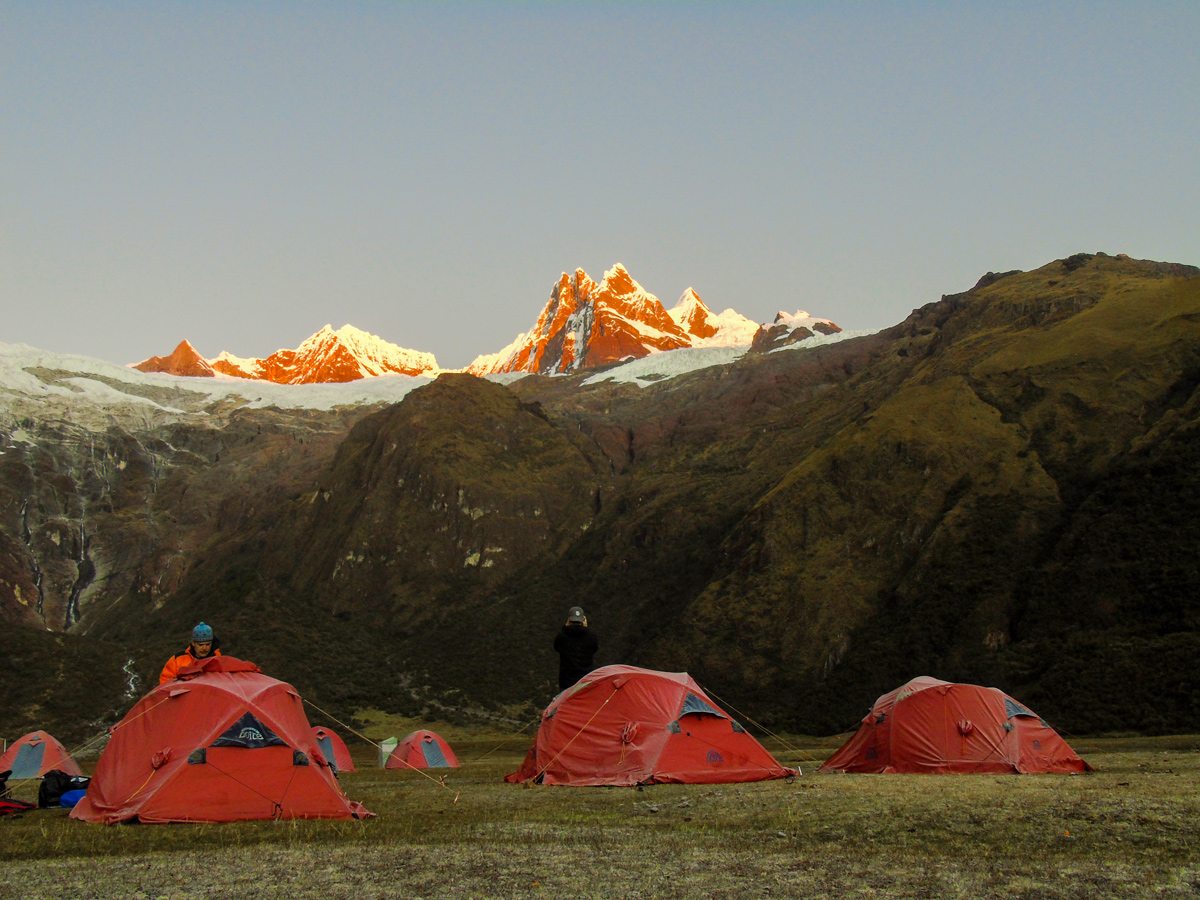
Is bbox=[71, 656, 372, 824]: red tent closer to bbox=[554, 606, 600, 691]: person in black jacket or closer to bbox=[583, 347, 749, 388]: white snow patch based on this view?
bbox=[554, 606, 600, 691]: person in black jacket

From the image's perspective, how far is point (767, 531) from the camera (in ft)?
250

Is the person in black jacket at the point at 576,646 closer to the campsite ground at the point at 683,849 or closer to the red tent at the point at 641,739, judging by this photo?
the red tent at the point at 641,739

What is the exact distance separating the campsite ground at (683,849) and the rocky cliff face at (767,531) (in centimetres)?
3456

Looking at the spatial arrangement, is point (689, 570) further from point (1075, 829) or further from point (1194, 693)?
point (1075, 829)

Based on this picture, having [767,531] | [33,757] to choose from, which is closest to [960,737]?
[33,757]

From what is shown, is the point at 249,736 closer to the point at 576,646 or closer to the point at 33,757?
the point at 576,646

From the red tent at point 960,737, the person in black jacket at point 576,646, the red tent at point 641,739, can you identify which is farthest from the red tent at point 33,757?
the red tent at point 960,737

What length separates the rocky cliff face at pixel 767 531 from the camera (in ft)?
186

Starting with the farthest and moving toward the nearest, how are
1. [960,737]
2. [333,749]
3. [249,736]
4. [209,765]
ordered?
[333,749], [960,737], [249,736], [209,765]

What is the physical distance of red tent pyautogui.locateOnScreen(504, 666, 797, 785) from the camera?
61.7 feet

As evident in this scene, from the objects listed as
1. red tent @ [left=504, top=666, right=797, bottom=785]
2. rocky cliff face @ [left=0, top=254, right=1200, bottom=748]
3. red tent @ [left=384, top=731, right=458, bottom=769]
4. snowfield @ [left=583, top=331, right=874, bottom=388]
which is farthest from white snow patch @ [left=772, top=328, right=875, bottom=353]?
red tent @ [left=504, top=666, right=797, bottom=785]

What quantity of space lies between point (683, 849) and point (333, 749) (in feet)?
90.5

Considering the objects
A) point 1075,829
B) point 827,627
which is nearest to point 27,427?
point 827,627

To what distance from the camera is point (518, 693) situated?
79125mm
